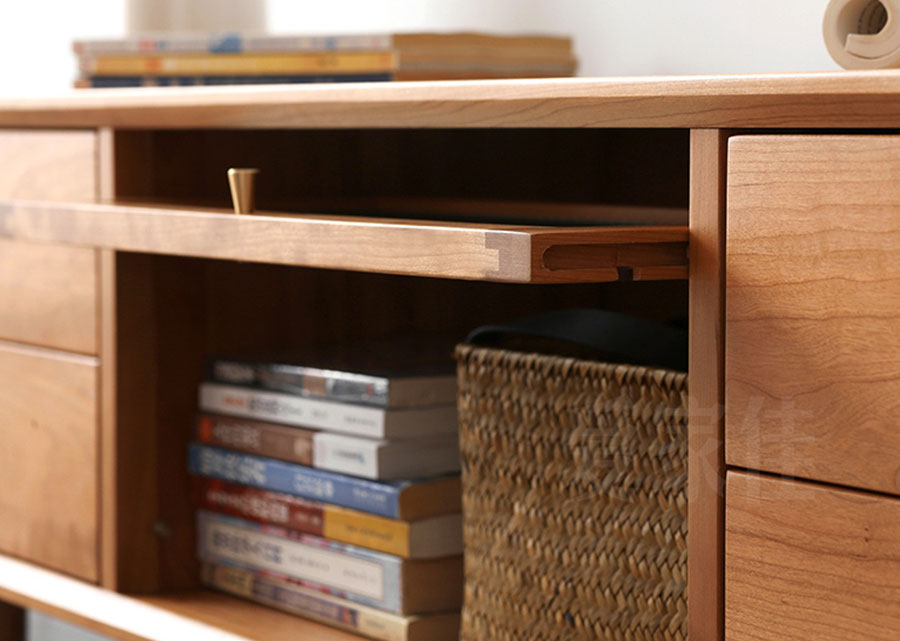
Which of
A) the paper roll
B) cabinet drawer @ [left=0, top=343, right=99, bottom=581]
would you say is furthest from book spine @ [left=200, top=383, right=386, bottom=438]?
the paper roll

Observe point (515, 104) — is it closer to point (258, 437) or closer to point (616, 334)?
point (616, 334)

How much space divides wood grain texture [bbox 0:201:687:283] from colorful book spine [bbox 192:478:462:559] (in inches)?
9.8

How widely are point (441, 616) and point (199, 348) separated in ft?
1.04

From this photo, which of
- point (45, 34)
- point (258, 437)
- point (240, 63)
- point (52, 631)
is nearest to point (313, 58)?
point (240, 63)

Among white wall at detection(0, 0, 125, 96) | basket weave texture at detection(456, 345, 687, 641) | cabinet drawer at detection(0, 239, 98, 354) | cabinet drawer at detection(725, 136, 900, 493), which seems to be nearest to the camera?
cabinet drawer at detection(725, 136, 900, 493)

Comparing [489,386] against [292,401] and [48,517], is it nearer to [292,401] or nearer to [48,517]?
[292,401]

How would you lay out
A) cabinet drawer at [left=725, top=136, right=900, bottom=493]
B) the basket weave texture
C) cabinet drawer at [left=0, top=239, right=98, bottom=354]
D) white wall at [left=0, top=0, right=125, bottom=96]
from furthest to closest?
white wall at [left=0, top=0, right=125, bottom=96], cabinet drawer at [left=0, top=239, right=98, bottom=354], the basket weave texture, cabinet drawer at [left=725, top=136, right=900, bottom=493]

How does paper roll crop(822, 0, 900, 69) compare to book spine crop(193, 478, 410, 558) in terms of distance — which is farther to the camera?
book spine crop(193, 478, 410, 558)

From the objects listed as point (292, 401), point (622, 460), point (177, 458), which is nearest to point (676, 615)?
point (622, 460)

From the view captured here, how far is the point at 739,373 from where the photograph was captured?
752mm

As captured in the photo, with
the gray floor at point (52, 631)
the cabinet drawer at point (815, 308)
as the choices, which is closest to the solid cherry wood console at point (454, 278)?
the cabinet drawer at point (815, 308)

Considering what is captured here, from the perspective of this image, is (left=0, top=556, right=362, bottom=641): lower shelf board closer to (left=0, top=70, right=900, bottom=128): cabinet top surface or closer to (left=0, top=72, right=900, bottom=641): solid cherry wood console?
(left=0, top=72, right=900, bottom=641): solid cherry wood console

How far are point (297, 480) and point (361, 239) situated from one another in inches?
13.1

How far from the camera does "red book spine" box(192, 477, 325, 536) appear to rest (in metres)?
1.09
